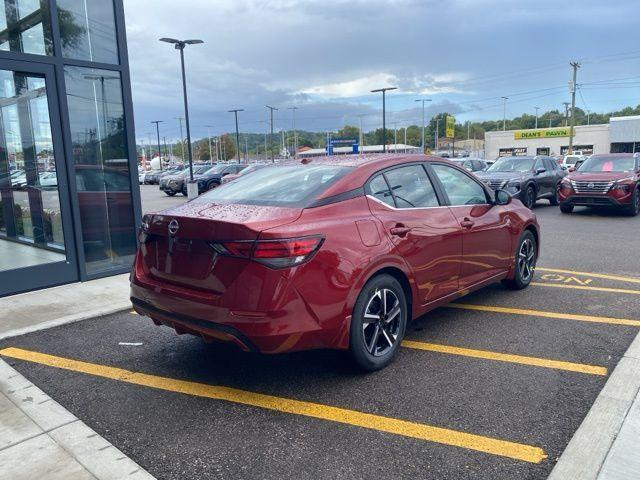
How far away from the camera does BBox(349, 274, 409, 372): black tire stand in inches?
138

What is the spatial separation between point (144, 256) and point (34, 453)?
150 cm

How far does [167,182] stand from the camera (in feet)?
87.9

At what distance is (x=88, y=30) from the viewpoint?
22.1 feet

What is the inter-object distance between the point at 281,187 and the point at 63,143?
3.90m

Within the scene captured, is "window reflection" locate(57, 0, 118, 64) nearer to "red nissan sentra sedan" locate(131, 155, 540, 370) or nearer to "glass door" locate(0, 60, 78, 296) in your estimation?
"glass door" locate(0, 60, 78, 296)

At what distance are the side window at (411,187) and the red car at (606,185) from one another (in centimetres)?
1043

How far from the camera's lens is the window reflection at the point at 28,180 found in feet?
21.2

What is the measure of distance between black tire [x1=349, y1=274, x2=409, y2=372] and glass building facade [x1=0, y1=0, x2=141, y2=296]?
182 inches

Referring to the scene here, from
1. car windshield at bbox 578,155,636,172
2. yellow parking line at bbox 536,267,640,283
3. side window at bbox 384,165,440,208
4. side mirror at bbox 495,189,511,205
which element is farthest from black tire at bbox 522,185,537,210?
side window at bbox 384,165,440,208

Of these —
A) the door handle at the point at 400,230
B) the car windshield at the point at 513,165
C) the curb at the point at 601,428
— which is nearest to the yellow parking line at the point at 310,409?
the curb at the point at 601,428

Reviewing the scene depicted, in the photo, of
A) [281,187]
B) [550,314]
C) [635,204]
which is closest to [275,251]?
[281,187]

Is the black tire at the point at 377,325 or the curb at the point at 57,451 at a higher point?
the black tire at the point at 377,325

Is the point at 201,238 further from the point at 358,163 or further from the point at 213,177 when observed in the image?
the point at 213,177

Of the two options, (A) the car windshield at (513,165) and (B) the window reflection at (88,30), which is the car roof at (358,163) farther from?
(A) the car windshield at (513,165)
